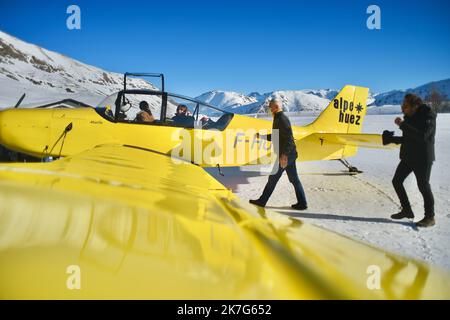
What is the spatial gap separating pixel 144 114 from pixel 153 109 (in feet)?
0.82

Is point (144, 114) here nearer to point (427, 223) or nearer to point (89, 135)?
point (89, 135)

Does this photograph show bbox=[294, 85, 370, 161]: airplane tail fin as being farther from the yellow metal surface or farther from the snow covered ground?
the yellow metal surface

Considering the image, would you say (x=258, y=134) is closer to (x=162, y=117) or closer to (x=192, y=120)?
(x=192, y=120)

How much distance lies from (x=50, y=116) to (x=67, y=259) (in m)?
4.97

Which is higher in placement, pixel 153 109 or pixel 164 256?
pixel 153 109

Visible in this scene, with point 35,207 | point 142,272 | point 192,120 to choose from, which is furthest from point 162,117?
point 142,272

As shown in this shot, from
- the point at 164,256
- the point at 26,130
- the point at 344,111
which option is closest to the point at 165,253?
the point at 164,256

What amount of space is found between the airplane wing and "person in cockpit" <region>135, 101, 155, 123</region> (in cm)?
371

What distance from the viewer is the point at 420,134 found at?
351cm

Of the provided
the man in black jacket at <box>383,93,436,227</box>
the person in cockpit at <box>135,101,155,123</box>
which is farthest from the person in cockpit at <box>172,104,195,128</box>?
the man in black jacket at <box>383,93,436,227</box>

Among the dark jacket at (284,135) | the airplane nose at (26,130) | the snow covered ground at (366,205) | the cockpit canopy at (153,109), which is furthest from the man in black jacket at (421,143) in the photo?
the airplane nose at (26,130)

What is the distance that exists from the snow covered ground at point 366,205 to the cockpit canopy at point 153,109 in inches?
72.1

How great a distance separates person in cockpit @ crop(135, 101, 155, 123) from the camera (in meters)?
4.79

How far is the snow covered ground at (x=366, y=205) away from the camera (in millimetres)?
3150
